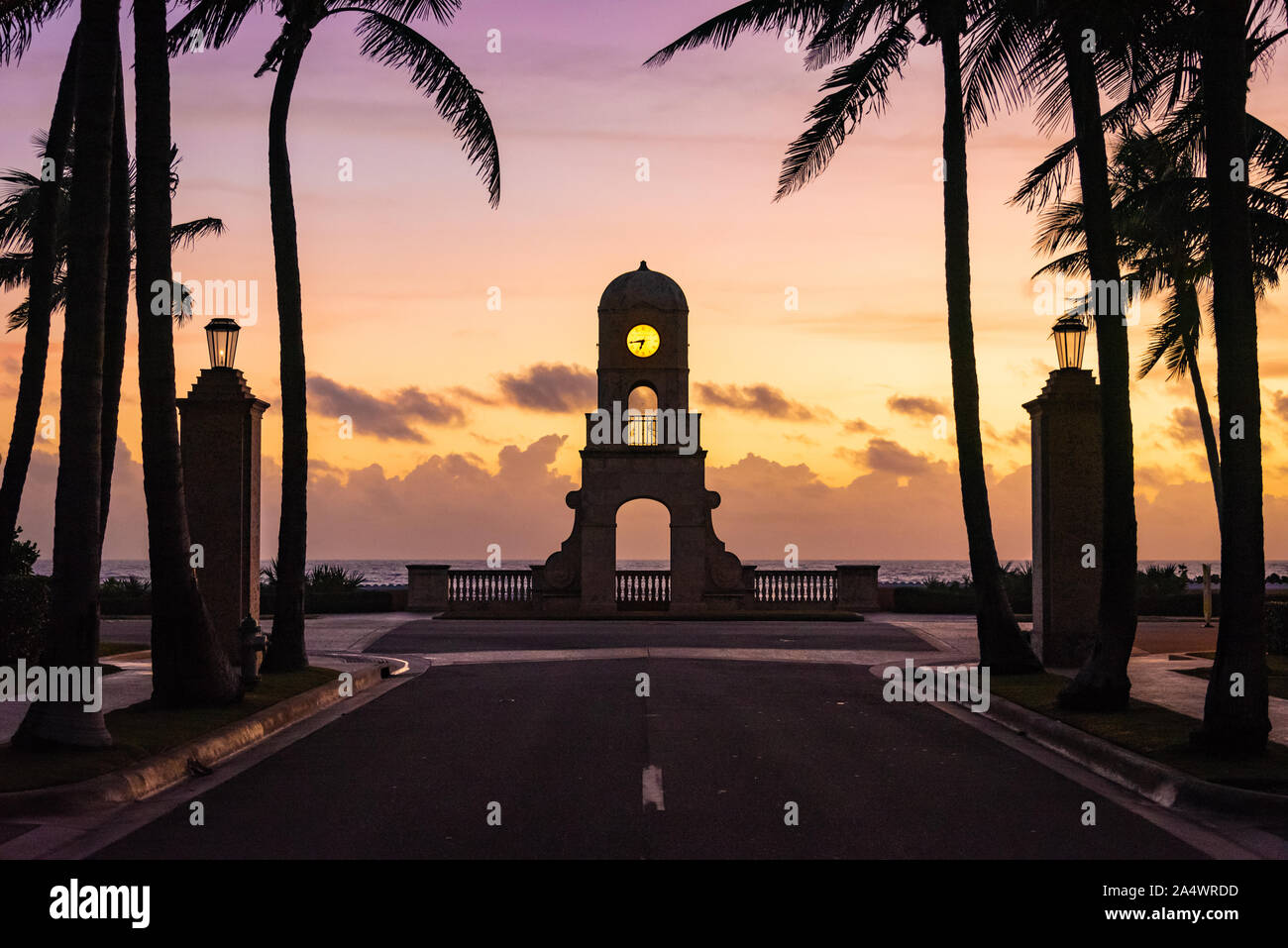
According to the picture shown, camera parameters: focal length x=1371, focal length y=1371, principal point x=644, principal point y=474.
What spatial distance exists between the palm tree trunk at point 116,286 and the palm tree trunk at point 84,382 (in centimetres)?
381

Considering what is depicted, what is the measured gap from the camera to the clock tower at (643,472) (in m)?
39.4

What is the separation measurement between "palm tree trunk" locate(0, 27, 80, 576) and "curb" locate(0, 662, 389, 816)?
6.59 meters

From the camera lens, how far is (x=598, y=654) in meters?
25.4

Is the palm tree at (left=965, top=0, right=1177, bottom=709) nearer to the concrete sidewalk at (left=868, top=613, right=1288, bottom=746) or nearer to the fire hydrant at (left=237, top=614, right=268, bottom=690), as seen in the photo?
the concrete sidewalk at (left=868, top=613, right=1288, bottom=746)

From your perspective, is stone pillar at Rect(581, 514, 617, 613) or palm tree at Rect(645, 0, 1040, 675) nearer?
palm tree at Rect(645, 0, 1040, 675)

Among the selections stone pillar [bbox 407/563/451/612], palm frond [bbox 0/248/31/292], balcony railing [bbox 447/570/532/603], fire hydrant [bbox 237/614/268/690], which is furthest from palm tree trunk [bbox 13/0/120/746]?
balcony railing [bbox 447/570/532/603]

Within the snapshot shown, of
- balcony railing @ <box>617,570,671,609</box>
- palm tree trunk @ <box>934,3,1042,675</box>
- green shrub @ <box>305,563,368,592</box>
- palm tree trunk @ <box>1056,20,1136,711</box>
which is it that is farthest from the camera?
green shrub @ <box>305,563,368,592</box>

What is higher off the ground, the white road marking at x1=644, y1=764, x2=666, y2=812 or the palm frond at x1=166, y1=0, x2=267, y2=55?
the palm frond at x1=166, y1=0, x2=267, y2=55

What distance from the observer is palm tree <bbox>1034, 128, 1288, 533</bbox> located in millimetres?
28734

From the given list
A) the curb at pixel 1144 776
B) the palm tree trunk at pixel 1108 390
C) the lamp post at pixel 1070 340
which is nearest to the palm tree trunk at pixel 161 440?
the curb at pixel 1144 776

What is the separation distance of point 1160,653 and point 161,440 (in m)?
18.2

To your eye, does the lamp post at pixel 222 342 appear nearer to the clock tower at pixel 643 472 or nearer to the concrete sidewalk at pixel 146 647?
the concrete sidewalk at pixel 146 647

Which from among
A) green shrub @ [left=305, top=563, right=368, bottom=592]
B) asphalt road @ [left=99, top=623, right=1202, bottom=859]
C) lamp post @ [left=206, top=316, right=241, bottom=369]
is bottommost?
asphalt road @ [left=99, top=623, right=1202, bottom=859]

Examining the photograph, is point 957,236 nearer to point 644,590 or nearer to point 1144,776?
point 1144,776
